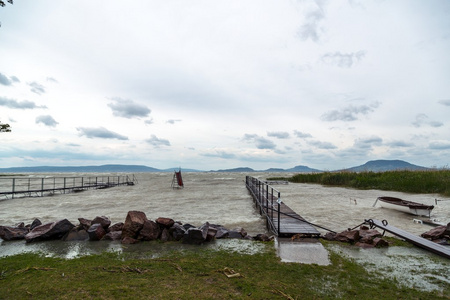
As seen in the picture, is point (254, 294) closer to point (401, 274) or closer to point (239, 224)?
point (401, 274)

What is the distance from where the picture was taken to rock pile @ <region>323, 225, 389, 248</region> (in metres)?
6.40

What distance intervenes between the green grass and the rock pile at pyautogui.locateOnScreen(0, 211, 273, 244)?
4.05 feet

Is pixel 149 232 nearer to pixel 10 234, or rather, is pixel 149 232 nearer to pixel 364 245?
pixel 10 234

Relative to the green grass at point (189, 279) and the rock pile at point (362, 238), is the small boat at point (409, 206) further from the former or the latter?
the green grass at point (189, 279)

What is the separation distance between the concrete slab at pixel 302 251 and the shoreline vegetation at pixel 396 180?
16.7 metres

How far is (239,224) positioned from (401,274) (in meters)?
5.94

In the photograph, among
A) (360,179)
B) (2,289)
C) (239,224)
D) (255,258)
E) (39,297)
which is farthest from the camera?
(360,179)

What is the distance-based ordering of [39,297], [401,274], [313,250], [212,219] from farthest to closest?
[212,219]
[313,250]
[401,274]
[39,297]

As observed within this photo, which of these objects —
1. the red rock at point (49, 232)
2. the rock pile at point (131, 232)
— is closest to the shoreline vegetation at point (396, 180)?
the rock pile at point (131, 232)

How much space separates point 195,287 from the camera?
401 cm

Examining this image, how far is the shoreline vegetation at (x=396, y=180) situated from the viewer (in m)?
19.9

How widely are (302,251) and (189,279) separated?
109 inches

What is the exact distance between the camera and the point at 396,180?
23.3m

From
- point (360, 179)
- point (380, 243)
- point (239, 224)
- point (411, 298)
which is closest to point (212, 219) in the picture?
point (239, 224)
